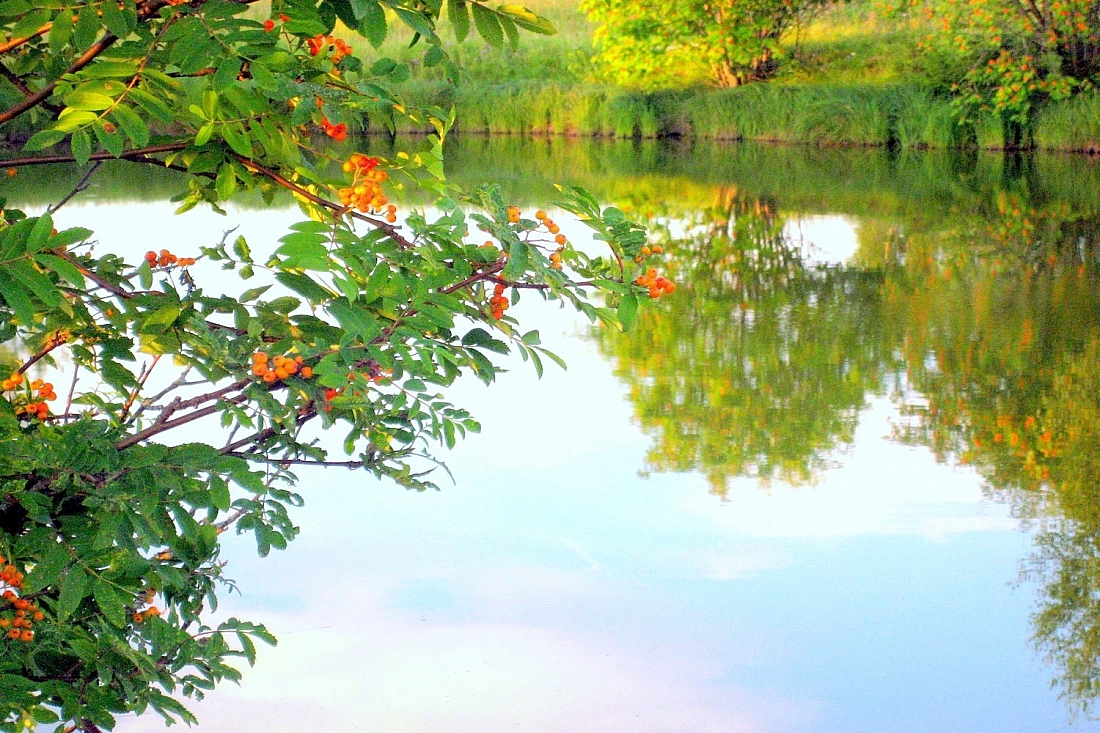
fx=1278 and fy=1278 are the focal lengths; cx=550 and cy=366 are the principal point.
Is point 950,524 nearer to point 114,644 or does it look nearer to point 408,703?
point 408,703

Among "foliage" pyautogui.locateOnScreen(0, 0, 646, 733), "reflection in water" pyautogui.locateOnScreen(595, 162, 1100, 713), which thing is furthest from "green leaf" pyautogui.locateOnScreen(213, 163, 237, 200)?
"reflection in water" pyautogui.locateOnScreen(595, 162, 1100, 713)

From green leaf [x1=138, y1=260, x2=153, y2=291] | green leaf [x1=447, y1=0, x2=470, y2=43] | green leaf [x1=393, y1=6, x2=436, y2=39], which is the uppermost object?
green leaf [x1=447, y1=0, x2=470, y2=43]

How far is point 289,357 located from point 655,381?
10.4ft

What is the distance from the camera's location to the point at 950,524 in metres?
3.25

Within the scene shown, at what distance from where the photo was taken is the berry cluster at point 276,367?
1.42 meters

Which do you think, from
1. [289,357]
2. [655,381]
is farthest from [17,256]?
[655,381]

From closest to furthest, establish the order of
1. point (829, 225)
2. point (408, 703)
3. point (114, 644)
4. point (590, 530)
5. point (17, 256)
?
point (17, 256)
point (114, 644)
point (408, 703)
point (590, 530)
point (829, 225)

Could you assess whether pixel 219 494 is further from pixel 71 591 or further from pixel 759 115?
pixel 759 115

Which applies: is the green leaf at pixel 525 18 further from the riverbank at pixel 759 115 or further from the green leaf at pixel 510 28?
the riverbank at pixel 759 115

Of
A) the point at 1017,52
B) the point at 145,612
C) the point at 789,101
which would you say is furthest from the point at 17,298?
the point at 789,101

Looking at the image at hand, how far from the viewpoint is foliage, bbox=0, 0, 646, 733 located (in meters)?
1.42

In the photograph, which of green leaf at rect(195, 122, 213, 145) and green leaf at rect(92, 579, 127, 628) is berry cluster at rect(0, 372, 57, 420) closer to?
green leaf at rect(92, 579, 127, 628)

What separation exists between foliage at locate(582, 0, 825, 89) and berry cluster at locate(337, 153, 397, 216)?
1610 centimetres

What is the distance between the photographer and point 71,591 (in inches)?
57.9
